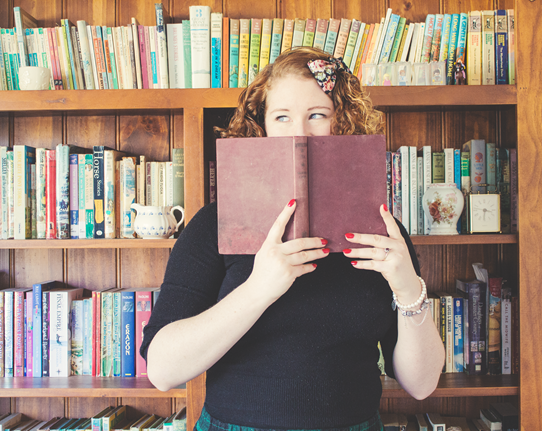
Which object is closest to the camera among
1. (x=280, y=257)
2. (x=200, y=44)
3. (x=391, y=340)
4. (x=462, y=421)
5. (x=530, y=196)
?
(x=280, y=257)

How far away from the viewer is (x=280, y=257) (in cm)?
61

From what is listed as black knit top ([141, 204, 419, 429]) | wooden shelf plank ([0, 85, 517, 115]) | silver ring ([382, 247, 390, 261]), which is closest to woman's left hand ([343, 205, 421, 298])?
silver ring ([382, 247, 390, 261])

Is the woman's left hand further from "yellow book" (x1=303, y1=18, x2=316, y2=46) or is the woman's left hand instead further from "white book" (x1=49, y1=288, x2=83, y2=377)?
"white book" (x1=49, y1=288, x2=83, y2=377)

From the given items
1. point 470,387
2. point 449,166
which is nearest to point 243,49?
point 449,166

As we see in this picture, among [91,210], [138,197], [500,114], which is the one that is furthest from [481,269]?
[91,210]

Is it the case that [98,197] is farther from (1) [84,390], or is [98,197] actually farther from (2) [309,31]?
(2) [309,31]

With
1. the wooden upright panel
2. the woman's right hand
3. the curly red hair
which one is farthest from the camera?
the wooden upright panel

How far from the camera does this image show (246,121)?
0.90 meters

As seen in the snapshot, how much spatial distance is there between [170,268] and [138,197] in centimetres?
63

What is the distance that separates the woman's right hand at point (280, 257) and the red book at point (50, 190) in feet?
2.96

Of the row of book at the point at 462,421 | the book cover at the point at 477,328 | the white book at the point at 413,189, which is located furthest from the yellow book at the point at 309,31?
the row of book at the point at 462,421

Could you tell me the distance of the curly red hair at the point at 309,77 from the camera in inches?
32.3

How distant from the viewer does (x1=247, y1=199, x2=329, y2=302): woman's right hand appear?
2.00ft

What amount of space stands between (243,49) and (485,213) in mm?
910
